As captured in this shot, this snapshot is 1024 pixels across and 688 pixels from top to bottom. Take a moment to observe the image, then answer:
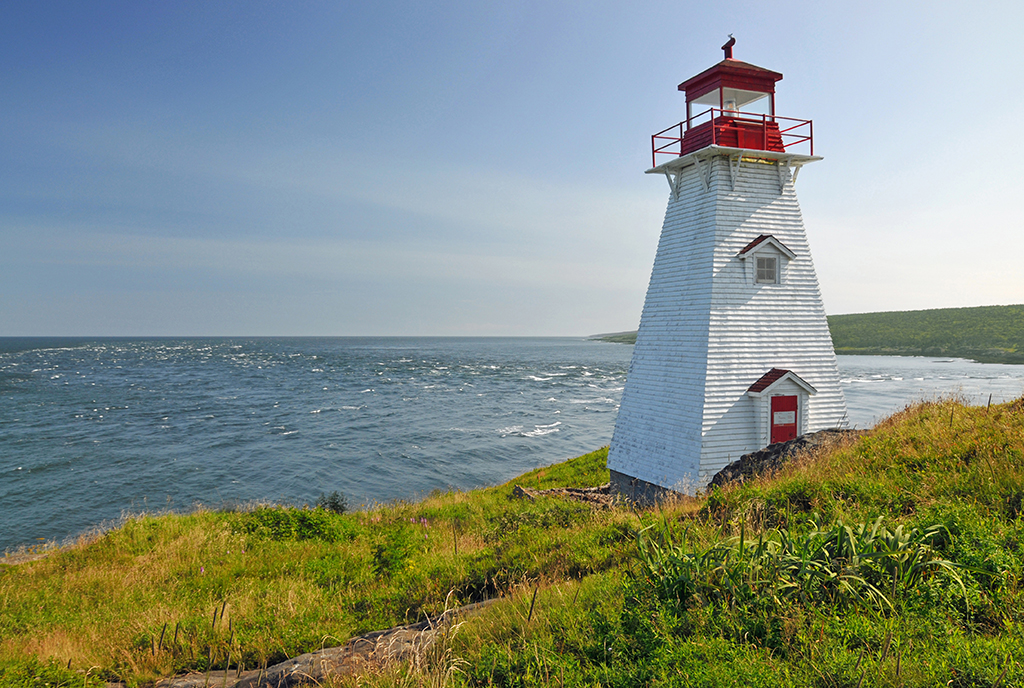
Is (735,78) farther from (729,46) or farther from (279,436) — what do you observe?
(279,436)

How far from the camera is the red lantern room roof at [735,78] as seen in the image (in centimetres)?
1584

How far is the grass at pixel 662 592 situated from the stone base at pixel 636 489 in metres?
5.54

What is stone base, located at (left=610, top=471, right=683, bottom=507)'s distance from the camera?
1488 cm

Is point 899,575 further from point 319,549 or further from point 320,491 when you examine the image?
point 320,491

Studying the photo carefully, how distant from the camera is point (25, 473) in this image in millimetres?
25719

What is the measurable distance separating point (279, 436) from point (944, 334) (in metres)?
135

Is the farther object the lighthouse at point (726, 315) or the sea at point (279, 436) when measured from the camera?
the sea at point (279, 436)

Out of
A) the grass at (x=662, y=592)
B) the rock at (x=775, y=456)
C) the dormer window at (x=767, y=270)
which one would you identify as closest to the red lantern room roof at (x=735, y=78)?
the dormer window at (x=767, y=270)

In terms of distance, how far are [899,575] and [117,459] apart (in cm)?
3477

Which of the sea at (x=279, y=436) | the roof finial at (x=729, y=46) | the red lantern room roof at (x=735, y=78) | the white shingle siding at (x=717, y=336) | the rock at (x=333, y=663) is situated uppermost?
the roof finial at (x=729, y=46)

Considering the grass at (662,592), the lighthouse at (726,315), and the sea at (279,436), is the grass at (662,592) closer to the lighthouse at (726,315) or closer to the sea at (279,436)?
the lighthouse at (726,315)

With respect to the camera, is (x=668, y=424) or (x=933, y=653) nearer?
(x=933, y=653)

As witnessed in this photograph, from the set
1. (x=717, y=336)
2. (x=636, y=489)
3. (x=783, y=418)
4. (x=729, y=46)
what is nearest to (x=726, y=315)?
(x=717, y=336)

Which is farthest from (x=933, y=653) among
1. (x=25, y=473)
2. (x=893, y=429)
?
(x=25, y=473)
